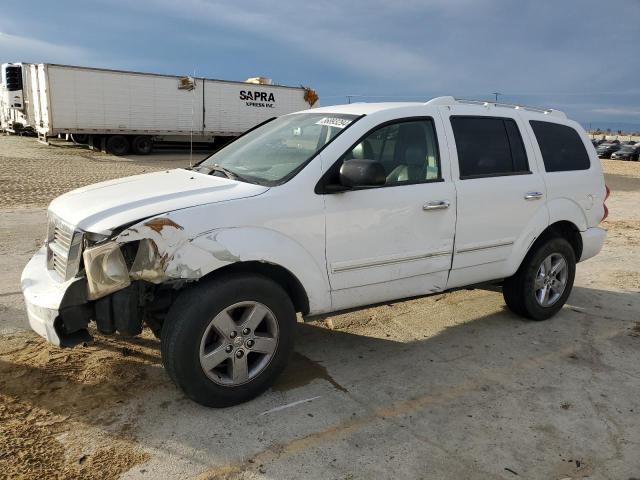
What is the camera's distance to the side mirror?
3393 mm

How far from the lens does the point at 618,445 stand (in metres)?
3.15

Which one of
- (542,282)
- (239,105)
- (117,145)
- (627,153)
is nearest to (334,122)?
(542,282)

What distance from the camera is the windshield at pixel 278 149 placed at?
12.0 ft

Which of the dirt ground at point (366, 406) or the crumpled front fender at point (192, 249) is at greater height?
the crumpled front fender at point (192, 249)

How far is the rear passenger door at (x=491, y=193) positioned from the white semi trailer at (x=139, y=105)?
19.5 m

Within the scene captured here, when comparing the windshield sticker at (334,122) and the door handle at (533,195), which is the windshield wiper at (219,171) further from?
the door handle at (533,195)

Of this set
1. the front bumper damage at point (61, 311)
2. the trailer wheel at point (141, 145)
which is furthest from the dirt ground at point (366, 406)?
the trailer wheel at point (141, 145)

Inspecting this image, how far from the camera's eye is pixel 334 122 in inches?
155

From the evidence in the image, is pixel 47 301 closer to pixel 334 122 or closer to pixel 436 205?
pixel 334 122

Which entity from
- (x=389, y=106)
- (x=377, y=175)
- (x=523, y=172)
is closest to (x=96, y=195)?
(x=377, y=175)

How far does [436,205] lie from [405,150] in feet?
1.57

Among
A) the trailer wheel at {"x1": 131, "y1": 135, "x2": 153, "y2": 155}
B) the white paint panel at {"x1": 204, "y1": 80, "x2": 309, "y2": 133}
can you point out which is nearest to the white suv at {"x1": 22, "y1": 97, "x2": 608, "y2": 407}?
the trailer wheel at {"x1": 131, "y1": 135, "x2": 153, "y2": 155}

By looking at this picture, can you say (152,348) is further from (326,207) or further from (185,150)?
(185,150)

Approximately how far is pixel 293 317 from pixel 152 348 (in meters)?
1.36
